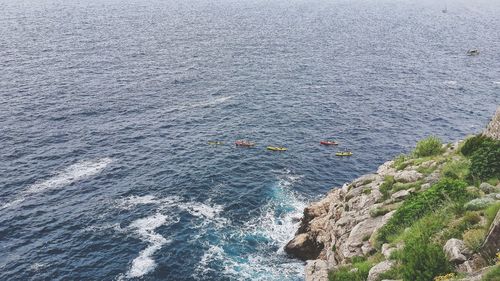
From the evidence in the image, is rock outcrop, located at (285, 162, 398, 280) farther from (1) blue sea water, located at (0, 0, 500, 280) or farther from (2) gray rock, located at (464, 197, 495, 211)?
(2) gray rock, located at (464, 197, 495, 211)

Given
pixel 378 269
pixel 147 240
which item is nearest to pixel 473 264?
pixel 378 269

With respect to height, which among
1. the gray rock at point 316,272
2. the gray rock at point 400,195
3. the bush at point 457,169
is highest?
the bush at point 457,169

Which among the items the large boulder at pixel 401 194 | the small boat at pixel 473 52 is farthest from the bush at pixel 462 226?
the small boat at pixel 473 52

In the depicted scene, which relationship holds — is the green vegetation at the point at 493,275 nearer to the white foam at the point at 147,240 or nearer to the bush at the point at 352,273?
the bush at the point at 352,273

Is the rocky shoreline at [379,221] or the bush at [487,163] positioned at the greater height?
the bush at [487,163]

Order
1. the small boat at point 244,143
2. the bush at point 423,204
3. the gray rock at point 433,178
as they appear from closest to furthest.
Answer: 1. the bush at point 423,204
2. the gray rock at point 433,178
3. the small boat at point 244,143

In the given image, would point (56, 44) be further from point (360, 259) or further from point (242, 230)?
point (360, 259)

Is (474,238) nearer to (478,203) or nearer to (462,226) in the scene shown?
(462,226)

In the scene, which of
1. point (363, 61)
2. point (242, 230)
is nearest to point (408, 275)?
point (242, 230)
